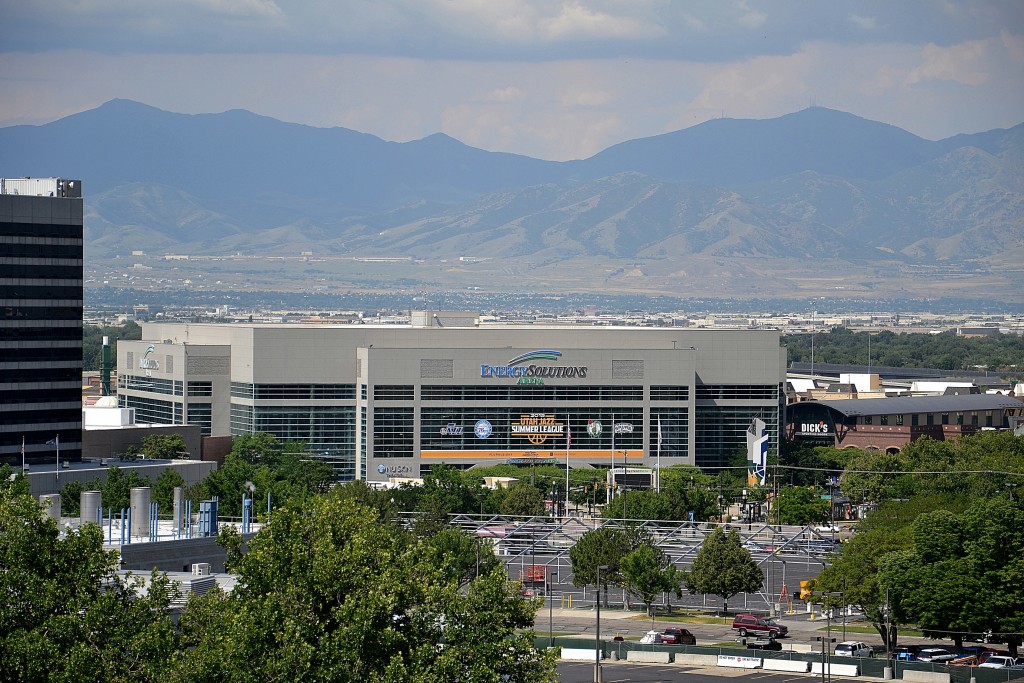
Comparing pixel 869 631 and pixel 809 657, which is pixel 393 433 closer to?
pixel 869 631

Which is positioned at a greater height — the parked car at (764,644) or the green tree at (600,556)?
the green tree at (600,556)

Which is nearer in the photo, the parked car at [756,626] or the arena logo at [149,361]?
the parked car at [756,626]

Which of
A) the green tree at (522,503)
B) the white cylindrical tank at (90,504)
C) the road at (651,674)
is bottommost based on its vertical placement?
the road at (651,674)

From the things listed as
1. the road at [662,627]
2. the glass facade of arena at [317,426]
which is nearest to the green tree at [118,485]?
the road at [662,627]

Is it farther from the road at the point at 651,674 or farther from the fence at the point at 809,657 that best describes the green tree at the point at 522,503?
the road at the point at 651,674

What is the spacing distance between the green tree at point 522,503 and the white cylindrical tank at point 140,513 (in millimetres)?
67120

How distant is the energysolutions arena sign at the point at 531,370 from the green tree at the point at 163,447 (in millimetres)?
35154

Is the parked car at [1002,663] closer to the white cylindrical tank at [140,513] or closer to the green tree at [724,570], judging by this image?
the green tree at [724,570]

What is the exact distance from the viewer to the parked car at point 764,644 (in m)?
89.5

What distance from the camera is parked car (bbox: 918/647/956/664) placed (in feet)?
281

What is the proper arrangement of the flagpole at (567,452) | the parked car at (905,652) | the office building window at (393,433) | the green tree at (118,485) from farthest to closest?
the office building window at (393,433) < the flagpole at (567,452) < the green tree at (118,485) < the parked car at (905,652)

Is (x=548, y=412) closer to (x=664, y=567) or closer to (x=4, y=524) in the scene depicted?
(x=664, y=567)

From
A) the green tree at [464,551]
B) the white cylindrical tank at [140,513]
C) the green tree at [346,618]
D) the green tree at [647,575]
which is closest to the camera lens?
the green tree at [346,618]

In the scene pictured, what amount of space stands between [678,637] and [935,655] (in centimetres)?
1297
